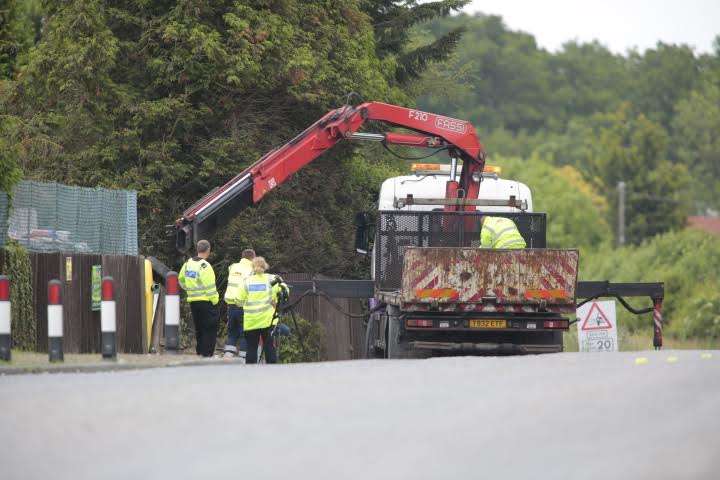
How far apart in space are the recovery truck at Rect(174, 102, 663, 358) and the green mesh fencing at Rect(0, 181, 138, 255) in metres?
1.32

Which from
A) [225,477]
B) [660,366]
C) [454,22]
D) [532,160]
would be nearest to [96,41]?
[660,366]

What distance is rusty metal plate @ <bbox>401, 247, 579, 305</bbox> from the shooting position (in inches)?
778

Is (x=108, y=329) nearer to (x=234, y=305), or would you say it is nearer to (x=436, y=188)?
(x=234, y=305)

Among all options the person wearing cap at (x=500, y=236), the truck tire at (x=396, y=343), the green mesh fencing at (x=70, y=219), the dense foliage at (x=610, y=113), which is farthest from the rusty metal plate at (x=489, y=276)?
the dense foliage at (x=610, y=113)

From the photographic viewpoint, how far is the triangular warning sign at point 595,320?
1073 inches

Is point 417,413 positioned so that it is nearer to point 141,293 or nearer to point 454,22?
point 141,293

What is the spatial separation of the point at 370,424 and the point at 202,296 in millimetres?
10712

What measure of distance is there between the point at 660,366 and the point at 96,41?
16.6 meters

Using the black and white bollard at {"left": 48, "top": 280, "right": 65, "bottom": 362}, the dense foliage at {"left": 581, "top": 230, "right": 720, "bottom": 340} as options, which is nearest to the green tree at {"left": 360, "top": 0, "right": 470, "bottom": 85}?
the black and white bollard at {"left": 48, "top": 280, "right": 65, "bottom": 362}

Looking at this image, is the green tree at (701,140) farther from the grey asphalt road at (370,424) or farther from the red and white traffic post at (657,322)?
the grey asphalt road at (370,424)

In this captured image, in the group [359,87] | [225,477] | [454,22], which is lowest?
[225,477]

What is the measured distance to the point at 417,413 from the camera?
1118 cm

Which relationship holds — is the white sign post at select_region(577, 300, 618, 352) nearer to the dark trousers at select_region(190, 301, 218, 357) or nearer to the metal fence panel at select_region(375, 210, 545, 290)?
the metal fence panel at select_region(375, 210, 545, 290)

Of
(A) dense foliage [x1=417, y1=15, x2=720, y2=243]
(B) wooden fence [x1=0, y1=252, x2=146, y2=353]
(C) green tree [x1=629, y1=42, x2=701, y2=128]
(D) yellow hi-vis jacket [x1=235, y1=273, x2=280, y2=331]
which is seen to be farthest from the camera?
(C) green tree [x1=629, y1=42, x2=701, y2=128]
